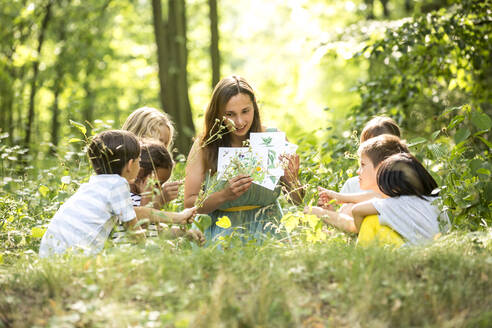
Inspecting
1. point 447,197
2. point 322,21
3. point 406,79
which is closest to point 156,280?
point 447,197

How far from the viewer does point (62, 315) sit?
7.38 ft

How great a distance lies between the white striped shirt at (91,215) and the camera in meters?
3.24

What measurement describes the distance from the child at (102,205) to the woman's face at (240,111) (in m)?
0.84

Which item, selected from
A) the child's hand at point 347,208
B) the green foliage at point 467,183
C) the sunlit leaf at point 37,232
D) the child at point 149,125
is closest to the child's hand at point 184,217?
the sunlit leaf at point 37,232

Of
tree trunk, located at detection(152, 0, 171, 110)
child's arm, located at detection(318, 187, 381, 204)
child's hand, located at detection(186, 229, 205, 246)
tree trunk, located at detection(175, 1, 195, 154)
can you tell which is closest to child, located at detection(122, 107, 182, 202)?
child's hand, located at detection(186, 229, 205, 246)

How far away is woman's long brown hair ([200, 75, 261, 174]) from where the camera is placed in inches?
158

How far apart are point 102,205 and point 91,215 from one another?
0.10 m

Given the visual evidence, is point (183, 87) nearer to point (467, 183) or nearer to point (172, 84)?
point (172, 84)

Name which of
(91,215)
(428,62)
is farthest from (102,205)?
(428,62)

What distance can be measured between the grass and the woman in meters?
1.12

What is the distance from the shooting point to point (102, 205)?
10.9 feet

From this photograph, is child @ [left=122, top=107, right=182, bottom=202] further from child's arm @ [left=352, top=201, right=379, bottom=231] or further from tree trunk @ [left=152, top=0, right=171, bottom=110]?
tree trunk @ [left=152, top=0, right=171, bottom=110]

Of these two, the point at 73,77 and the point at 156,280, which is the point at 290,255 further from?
the point at 73,77

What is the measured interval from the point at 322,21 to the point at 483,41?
360 inches
